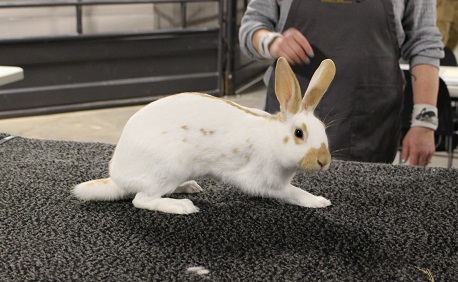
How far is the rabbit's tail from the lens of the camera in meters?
0.91

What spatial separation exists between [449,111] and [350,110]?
2.67 ft

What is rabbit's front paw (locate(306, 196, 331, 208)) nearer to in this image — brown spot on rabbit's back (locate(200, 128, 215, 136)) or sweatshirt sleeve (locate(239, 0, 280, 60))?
brown spot on rabbit's back (locate(200, 128, 215, 136))

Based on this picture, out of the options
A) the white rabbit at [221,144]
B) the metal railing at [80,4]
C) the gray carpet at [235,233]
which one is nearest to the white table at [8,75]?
the gray carpet at [235,233]

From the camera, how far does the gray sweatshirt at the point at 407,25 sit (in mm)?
1369

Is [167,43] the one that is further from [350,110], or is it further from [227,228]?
[227,228]

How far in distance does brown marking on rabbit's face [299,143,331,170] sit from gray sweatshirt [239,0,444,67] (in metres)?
0.63

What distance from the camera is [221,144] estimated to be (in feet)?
2.77

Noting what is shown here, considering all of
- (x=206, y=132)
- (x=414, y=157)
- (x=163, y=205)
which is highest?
(x=206, y=132)

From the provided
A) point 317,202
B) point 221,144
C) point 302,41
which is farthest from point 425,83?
point 221,144

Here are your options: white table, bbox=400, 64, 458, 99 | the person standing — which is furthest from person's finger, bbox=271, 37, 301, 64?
white table, bbox=400, 64, 458, 99

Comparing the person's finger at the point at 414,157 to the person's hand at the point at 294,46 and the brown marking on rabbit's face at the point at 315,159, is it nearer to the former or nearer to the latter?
the person's hand at the point at 294,46

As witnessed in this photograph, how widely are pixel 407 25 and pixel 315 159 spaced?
2.39ft

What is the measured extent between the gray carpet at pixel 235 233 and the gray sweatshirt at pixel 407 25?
1.34 ft

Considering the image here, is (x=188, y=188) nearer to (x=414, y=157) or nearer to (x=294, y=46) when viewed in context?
(x=294, y=46)
